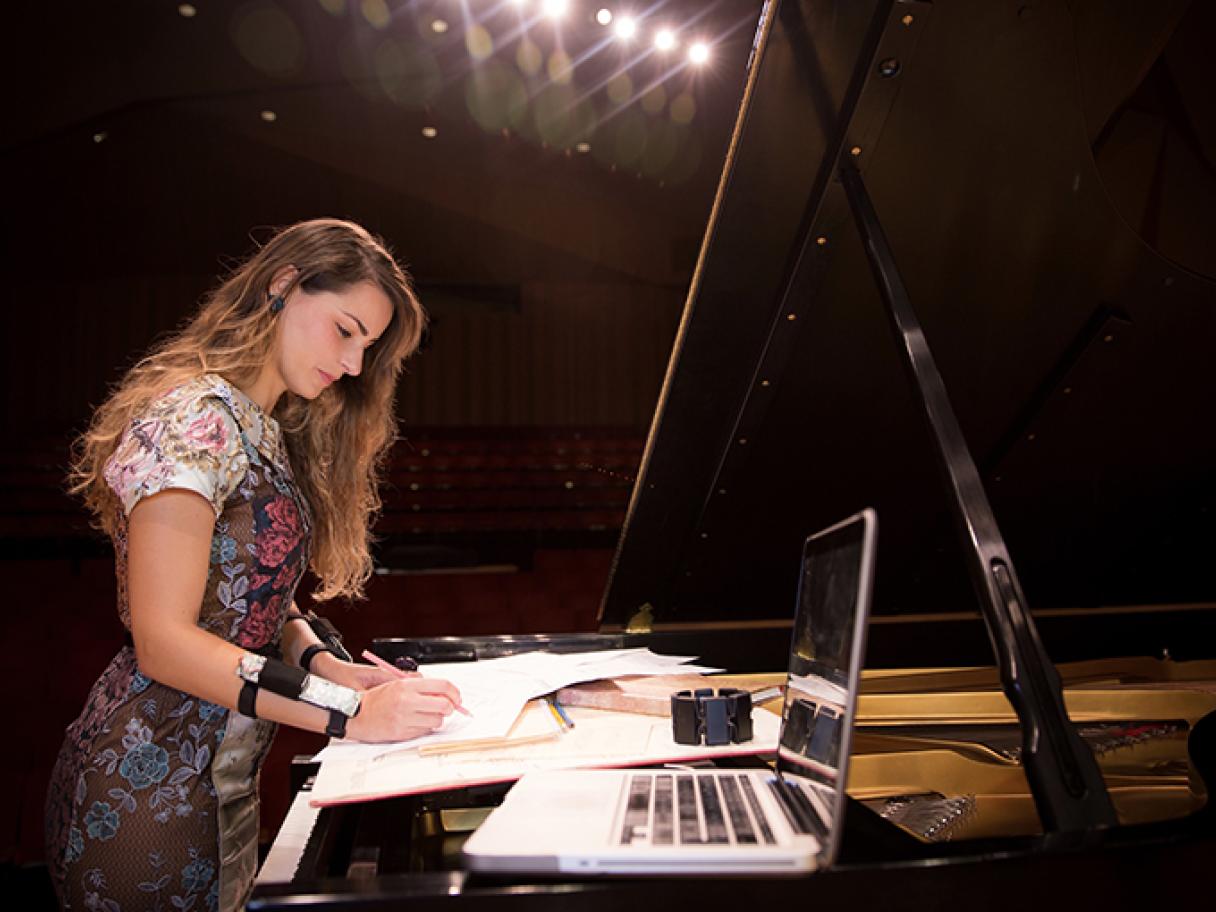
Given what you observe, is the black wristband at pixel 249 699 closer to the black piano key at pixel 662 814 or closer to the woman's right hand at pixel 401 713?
the woman's right hand at pixel 401 713

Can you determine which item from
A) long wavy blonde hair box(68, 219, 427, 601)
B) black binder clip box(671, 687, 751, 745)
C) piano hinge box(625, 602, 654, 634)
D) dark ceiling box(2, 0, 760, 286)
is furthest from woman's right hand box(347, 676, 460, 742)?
dark ceiling box(2, 0, 760, 286)

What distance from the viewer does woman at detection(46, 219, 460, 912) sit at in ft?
2.65

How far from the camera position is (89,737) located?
94cm

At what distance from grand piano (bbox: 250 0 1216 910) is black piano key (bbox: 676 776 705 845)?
0.03m

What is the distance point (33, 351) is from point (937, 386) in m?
8.47

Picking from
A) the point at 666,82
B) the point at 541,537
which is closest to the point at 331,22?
the point at 666,82

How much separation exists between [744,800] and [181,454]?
669 mm

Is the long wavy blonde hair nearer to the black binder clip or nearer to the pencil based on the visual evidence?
the pencil

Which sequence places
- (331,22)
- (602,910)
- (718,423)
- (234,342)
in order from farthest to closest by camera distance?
(331,22)
(718,423)
(234,342)
(602,910)

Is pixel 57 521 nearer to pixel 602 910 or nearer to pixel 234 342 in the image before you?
pixel 234 342

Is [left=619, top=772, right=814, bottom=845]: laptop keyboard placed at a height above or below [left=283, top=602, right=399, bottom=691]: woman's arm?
below

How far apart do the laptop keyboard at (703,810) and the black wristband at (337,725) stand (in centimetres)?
32

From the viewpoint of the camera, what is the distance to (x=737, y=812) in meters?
0.54

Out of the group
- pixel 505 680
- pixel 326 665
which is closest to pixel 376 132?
pixel 326 665
